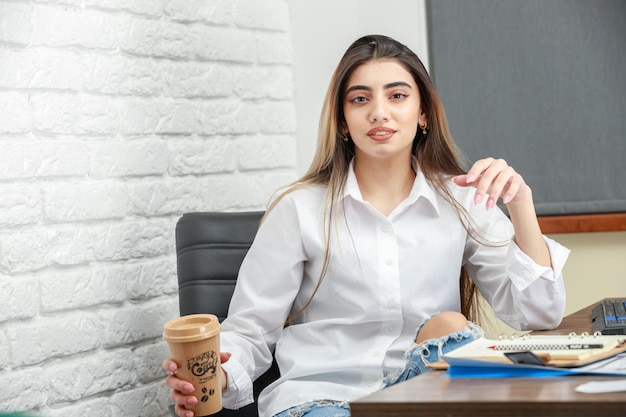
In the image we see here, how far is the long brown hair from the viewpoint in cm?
193

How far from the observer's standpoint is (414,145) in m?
2.05

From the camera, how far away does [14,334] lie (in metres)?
1.80

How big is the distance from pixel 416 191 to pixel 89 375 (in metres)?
0.84

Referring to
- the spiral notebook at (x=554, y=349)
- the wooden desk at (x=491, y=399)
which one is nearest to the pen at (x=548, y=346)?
the spiral notebook at (x=554, y=349)

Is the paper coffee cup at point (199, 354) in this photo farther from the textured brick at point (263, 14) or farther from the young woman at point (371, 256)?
the textured brick at point (263, 14)

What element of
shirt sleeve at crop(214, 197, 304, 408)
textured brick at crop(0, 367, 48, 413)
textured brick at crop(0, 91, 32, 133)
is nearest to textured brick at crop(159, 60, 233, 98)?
textured brick at crop(0, 91, 32, 133)

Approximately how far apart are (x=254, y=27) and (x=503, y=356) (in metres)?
1.71

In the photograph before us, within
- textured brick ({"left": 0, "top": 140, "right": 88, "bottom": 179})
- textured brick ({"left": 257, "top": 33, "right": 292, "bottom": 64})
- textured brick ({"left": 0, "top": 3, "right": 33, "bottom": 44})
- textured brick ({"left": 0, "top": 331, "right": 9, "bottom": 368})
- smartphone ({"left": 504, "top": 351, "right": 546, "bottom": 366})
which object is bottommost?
textured brick ({"left": 0, "top": 331, "right": 9, "bottom": 368})

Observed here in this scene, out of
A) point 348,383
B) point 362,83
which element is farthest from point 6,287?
point 362,83

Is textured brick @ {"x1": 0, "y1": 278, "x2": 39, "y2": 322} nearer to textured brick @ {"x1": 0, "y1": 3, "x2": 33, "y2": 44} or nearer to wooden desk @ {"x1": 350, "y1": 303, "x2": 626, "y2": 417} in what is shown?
textured brick @ {"x1": 0, "y1": 3, "x2": 33, "y2": 44}

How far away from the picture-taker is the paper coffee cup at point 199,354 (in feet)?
4.07

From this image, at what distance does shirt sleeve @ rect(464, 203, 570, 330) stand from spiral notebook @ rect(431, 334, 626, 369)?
42 cm

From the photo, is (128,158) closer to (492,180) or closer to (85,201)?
(85,201)

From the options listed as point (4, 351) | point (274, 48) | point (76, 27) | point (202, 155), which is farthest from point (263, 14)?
point (4, 351)
